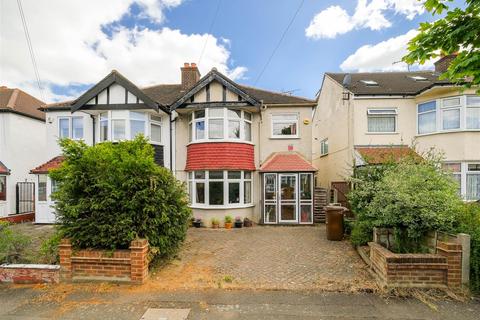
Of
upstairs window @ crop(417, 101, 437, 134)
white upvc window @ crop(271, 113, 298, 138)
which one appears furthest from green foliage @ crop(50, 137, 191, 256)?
upstairs window @ crop(417, 101, 437, 134)

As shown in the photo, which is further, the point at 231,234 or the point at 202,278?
the point at 231,234

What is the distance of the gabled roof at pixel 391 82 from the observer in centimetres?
1264

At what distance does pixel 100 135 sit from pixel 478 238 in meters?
14.0

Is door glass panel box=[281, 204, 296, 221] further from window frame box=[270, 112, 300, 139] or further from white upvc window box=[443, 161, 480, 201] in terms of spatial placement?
white upvc window box=[443, 161, 480, 201]

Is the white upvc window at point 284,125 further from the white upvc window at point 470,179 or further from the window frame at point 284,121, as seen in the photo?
the white upvc window at point 470,179

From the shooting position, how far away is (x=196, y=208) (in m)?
11.7

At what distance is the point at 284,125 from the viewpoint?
12.8 metres

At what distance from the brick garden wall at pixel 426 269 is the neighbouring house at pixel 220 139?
6.78 meters

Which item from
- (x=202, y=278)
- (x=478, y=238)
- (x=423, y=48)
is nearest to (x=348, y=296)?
(x=478, y=238)

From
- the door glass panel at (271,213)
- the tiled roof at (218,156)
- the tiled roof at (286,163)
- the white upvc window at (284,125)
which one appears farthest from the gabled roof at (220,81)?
the door glass panel at (271,213)

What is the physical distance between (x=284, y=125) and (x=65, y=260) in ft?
34.3

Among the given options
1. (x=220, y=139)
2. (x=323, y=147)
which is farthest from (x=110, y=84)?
(x=323, y=147)

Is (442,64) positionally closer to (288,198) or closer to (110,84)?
(288,198)

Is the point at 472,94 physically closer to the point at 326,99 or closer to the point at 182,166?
the point at 326,99
